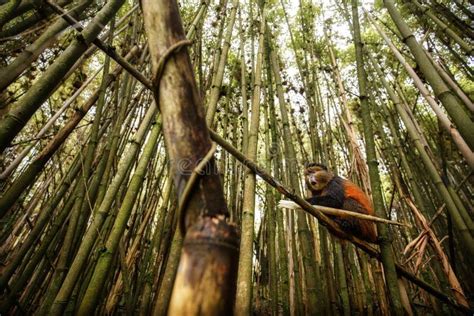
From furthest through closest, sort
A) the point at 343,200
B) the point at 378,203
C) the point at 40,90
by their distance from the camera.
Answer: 1. the point at 343,200
2. the point at 378,203
3. the point at 40,90

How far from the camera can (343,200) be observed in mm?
2242

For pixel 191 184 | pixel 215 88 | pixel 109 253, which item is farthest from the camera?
pixel 215 88

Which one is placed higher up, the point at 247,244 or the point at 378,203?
the point at 378,203

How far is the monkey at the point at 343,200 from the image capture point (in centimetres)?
211

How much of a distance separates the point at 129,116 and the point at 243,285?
5.93 ft

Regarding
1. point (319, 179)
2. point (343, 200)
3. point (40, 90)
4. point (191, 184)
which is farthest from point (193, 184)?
point (319, 179)

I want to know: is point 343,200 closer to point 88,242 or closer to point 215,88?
point 215,88

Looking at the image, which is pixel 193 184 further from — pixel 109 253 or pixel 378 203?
pixel 378 203

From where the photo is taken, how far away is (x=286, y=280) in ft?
7.54

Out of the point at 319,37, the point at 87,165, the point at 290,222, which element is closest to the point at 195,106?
the point at 87,165

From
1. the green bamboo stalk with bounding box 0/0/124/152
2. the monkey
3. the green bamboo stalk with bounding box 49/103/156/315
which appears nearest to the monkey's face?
the monkey

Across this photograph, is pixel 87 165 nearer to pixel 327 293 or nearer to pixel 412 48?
pixel 412 48

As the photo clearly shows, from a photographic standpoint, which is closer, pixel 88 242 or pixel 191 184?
pixel 191 184

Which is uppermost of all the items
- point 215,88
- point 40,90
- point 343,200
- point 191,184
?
point 215,88
